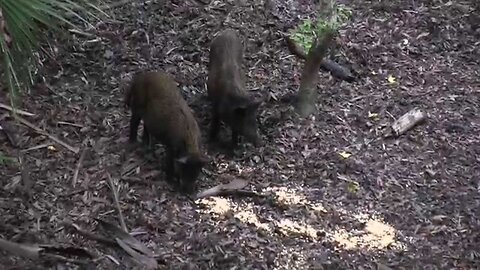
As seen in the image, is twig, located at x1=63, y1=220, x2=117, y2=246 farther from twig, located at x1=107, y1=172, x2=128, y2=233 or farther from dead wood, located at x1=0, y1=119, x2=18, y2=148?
dead wood, located at x1=0, y1=119, x2=18, y2=148

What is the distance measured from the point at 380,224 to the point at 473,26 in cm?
416

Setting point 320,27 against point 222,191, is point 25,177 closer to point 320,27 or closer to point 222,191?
point 222,191

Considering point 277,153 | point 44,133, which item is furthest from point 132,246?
point 277,153

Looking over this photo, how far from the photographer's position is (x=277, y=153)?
22.4ft

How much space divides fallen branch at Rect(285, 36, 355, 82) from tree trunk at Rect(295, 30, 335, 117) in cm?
66

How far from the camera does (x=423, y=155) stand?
694 cm

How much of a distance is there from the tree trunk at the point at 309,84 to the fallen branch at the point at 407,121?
2.72 feet

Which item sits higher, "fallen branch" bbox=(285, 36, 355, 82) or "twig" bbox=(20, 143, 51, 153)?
"fallen branch" bbox=(285, 36, 355, 82)

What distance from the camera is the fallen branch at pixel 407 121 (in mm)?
7207

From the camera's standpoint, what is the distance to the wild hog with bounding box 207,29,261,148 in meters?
6.80

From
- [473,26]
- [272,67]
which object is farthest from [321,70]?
[473,26]

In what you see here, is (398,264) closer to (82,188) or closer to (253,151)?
(253,151)

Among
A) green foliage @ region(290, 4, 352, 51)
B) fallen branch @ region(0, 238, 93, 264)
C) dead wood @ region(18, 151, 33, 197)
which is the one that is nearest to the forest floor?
dead wood @ region(18, 151, 33, 197)

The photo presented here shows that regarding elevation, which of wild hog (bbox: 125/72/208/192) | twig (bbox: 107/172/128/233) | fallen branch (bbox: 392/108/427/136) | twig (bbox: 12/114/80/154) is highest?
fallen branch (bbox: 392/108/427/136)
